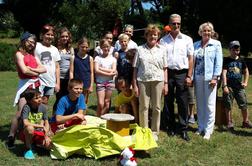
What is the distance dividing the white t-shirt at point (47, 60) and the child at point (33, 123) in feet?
1.73

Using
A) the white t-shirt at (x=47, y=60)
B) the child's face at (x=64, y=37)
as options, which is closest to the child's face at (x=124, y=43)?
the child's face at (x=64, y=37)

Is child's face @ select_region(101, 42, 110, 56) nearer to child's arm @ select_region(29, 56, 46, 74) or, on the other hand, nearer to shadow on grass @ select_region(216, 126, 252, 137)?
child's arm @ select_region(29, 56, 46, 74)

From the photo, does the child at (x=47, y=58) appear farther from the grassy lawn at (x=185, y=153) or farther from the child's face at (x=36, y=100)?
the grassy lawn at (x=185, y=153)

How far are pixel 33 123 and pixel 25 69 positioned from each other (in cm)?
83

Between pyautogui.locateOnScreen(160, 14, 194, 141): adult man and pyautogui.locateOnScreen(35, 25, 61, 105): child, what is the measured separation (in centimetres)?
182

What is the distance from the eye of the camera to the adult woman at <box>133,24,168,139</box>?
6414mm

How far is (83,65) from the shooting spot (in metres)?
6.93

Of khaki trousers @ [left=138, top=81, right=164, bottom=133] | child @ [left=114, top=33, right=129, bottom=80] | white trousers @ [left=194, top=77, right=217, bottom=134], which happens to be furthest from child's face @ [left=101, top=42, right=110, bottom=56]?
white trousers @ [left=194, top=77, right=217, bottom=134]

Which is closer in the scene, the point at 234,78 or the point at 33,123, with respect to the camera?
the point at 33,123

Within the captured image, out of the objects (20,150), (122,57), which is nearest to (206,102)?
(122,57)

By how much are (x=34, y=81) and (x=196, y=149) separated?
2710mm

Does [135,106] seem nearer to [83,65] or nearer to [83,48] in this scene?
[83,65]

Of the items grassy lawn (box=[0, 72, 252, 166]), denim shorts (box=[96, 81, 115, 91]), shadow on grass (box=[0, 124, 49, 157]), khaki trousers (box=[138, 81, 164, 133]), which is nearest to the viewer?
grassy lawn (box=[0, 72, 252, 166])

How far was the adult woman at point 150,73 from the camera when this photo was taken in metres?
6.41
